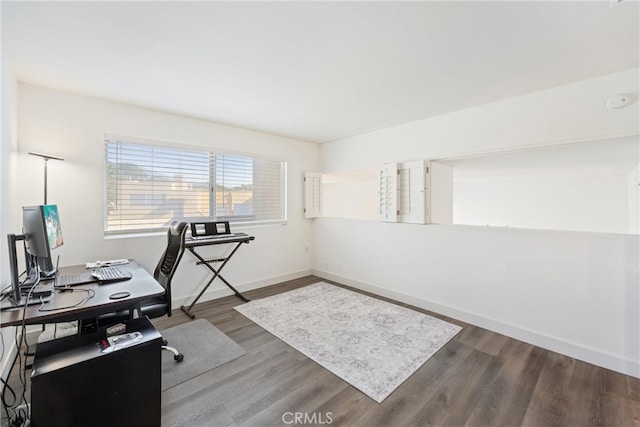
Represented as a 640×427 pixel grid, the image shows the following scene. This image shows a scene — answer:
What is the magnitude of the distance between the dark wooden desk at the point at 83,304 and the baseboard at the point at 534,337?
3024 mm

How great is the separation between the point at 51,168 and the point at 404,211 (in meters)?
4.00

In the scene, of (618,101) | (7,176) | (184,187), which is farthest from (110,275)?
(618,101)

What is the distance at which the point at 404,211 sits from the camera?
12.2 ft

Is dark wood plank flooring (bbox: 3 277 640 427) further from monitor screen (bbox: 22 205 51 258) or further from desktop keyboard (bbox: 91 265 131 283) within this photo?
monitor screen (bbox: 22 205 51 258)

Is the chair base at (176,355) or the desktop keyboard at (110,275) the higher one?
the desktop keyboard at (110,275)

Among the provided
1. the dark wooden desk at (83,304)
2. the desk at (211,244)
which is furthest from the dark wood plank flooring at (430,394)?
the desk at (211,244)

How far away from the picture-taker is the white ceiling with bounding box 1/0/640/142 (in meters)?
1.58

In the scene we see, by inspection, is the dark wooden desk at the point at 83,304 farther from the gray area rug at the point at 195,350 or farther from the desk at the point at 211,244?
the desk at the point at 211,244

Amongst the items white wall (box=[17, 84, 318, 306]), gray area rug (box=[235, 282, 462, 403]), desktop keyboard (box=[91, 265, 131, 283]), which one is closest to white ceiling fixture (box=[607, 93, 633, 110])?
gray area rug (box=[235, 282, 462, 403])

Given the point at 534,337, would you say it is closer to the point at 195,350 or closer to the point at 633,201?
the point at 633,201

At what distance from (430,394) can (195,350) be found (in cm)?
201

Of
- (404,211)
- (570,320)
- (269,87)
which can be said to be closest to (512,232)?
(570,320)

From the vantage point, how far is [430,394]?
1.93 metres

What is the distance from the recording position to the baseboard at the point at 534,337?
2.20m
